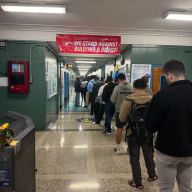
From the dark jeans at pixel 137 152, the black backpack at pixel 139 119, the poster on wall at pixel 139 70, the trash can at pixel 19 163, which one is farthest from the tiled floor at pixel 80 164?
the poster on wall at pixel 139 70

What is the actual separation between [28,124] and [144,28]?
4.57m

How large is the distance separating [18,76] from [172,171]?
4849mm

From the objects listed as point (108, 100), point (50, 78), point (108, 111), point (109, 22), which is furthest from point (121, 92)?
point (50, 78)

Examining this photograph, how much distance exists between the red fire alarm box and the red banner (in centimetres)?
106

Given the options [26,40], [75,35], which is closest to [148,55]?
[75,35]

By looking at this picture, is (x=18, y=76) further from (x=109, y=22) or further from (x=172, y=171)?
(x=172, y=171)

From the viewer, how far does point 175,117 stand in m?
1.93

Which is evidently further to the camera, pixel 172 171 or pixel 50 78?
pixel 50 78

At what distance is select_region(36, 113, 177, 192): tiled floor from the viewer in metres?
3.18

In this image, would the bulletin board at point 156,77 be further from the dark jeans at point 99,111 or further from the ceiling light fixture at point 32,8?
the ceiling light fixture at point 32,8

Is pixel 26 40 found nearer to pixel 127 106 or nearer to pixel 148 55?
pixel 148 55

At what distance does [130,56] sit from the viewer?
21.0ft

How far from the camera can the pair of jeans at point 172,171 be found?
6.64 feet

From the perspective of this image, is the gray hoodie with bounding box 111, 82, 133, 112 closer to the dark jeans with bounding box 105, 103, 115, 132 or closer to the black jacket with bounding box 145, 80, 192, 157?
the dark jeans with bounding box 105, 103, 115, 132
